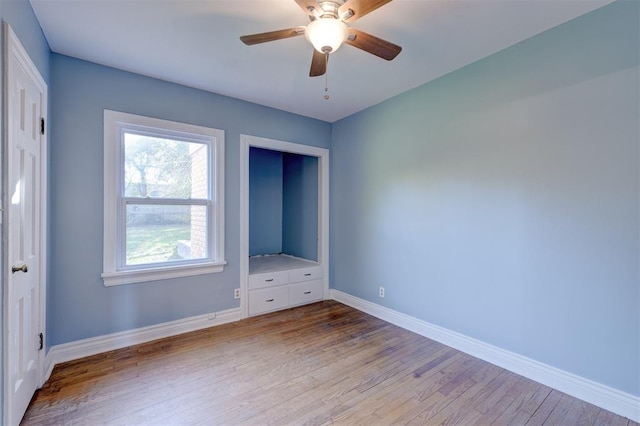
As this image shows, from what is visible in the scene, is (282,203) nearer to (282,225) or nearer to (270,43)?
(282,225)

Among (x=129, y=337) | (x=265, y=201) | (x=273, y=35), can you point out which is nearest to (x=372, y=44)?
(x=273, y=35)

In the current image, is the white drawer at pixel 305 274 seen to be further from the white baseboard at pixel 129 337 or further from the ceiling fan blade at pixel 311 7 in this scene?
the ceiling fan blade at pixel 311 7

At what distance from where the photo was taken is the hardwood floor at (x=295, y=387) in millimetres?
1780

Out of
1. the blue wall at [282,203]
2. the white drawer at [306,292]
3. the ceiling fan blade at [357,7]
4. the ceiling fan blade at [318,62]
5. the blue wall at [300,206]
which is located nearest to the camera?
the ceiling fan blade at [357,7]

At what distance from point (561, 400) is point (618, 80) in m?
2.15

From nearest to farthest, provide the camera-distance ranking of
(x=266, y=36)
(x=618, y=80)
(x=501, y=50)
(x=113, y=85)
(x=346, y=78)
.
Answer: (x=266, y=36) < (x=618, y=80) < (x=501, y=50) < (x=113, y=85) < (x=346, y=78)

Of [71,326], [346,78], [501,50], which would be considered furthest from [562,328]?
[71,326]

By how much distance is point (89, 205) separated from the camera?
99.2 inches

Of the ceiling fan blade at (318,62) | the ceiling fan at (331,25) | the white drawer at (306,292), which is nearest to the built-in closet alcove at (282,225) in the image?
the white drawer at (306,292)

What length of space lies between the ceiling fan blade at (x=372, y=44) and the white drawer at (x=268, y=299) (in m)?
2.82

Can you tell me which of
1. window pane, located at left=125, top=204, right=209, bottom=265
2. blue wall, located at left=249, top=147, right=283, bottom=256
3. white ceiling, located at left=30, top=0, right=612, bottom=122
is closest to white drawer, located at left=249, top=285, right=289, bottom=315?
window pane, located at left=125, top=204, right=209, bottom=265

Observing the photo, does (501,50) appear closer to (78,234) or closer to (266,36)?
(266,36)

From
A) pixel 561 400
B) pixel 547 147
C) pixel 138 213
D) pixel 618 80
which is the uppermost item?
pixel 618 80

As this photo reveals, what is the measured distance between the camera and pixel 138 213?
2.78 metres
